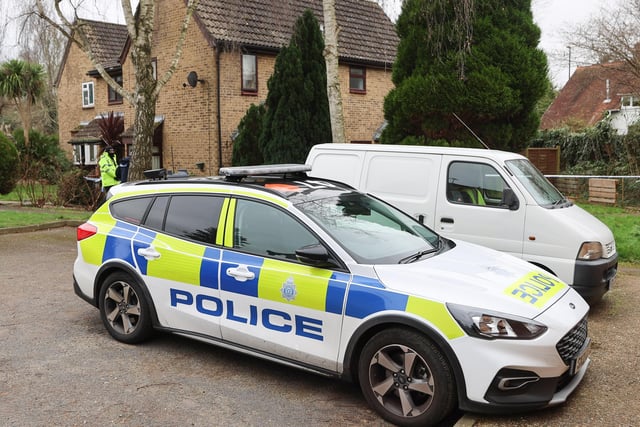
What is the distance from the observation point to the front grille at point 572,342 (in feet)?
12.9

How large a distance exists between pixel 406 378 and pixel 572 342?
1121 mm

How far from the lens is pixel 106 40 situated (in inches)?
1201

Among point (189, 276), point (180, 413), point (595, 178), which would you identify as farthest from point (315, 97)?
point (180, 413)

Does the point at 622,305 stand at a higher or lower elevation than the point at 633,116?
lower

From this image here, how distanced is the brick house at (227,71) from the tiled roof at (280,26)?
3cm

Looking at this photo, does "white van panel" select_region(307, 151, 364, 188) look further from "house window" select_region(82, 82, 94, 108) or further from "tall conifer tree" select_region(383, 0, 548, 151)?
"house window" select_region(82, 82, 94, 108)

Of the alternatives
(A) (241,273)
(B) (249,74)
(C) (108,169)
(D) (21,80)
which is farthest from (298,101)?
(D) (21,80)

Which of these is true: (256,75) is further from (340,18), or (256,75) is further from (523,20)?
(523,20)

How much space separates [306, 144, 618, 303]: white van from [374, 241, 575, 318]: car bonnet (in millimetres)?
1891

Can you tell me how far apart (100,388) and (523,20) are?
9.90m

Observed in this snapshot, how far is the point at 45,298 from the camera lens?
7418mm

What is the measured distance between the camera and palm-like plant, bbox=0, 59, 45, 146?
30.3 metres

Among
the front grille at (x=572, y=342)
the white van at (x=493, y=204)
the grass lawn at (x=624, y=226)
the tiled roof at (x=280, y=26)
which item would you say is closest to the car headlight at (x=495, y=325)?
the front grille at (x=572, y=342)

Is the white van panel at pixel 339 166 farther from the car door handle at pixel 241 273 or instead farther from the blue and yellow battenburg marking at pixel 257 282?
the car door handle at pixel 241 273
